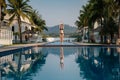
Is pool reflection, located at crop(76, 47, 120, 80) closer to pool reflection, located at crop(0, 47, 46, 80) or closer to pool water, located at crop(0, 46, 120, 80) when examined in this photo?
pool water, located at crop(0, 46, 120, 80)

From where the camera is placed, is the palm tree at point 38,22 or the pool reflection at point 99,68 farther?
the palm tree at point 38,22

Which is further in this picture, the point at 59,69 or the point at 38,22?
the point at 38,22

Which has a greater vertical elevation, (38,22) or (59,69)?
(38,22)

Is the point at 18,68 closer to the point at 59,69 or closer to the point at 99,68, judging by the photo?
the point at 59,69

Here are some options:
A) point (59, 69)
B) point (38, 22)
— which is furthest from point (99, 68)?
point (38, 22)

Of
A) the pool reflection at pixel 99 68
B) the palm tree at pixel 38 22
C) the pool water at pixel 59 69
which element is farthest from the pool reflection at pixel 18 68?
the palm tree at pixel 38 22

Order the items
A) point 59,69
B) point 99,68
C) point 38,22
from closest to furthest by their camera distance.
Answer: point 59,69, point 99,68, point 38,22

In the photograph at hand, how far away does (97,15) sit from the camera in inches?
1674

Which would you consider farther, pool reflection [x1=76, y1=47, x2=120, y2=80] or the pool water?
pool reflection [x1=76, y1=47, x2=120, y2=80]

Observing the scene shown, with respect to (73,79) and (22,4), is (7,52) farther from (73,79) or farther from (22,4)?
(22,4)

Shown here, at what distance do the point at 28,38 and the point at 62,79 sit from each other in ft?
162

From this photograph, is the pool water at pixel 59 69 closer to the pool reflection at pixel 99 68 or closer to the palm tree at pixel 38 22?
the pool reflection at pixel 99 68

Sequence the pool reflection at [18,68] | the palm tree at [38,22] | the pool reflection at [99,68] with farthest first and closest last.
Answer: the palm tree at [38,22] < the pool reflection at [99,68] < the pool reflection at [18,68]

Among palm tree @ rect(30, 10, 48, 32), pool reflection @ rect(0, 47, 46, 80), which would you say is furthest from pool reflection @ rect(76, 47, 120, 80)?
palm tree @ rect(30, 10, 48, 32)
